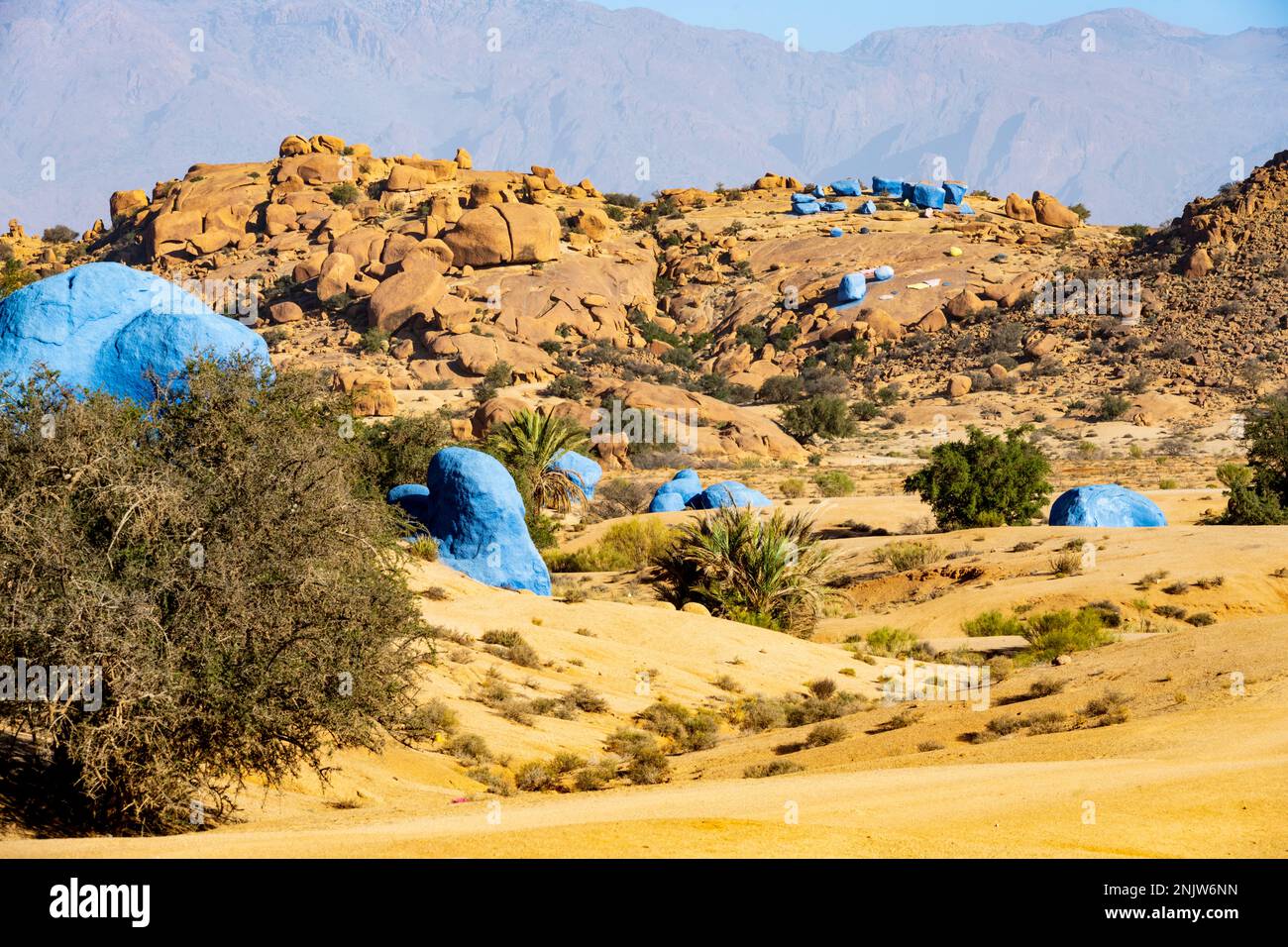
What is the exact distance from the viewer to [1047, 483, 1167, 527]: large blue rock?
26.5 meters

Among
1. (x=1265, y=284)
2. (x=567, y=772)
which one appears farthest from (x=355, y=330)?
(x=567, y=772)

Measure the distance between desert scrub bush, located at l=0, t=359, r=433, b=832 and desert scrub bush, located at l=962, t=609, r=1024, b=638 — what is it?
1170 centimetres

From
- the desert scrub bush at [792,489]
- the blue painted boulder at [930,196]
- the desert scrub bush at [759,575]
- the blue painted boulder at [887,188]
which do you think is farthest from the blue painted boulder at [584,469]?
the blue painted boulder at [887,188]

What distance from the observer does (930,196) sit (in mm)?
81250

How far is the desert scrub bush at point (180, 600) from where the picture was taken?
830 centimetres

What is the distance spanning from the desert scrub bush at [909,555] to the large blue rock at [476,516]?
26.8 feet

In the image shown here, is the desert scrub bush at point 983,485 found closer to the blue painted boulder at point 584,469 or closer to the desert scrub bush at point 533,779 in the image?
the blue painted boulder at point 584,469

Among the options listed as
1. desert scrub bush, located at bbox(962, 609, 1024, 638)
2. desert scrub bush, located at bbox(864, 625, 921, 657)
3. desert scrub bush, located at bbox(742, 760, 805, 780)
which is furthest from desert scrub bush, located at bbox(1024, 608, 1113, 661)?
desert scrub bush, located at bbox(742, 760, 805, 780)

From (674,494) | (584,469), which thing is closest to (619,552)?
(674,494)

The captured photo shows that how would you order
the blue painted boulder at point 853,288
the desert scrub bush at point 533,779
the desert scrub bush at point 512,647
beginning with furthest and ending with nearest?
the blue painted boulder at point 853,288 → the desert scrub bush at point 512,647 → the desert scrub bush at point 533,779
